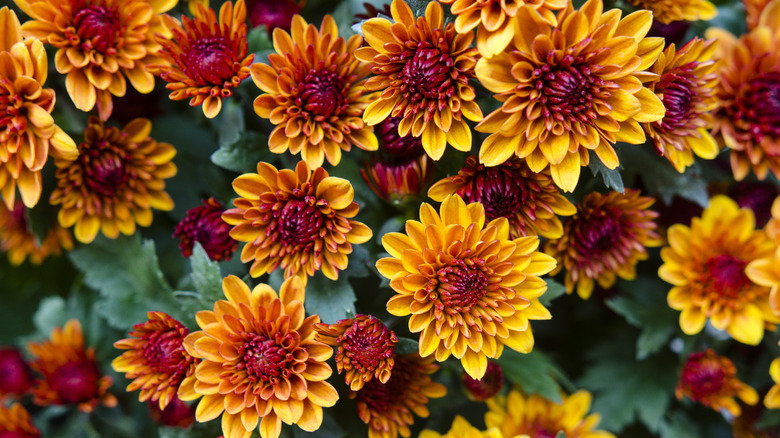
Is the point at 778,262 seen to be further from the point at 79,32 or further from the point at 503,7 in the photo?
the point at 79,32

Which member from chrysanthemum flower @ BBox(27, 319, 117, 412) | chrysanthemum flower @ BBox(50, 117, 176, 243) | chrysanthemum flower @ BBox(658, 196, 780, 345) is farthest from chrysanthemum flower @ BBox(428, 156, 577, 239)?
chrysanthemum flower @ BBox(27, 319, 117, 412)

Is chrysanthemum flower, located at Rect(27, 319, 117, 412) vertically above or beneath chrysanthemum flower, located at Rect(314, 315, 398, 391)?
beneath

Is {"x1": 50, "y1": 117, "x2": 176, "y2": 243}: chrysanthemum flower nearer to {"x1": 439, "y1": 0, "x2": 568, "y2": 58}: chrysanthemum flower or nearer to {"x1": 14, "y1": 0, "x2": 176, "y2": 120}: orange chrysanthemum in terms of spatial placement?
{"x1": 14, "y1": 0, "x2": 176, "y2": 120}: orange chrysanthemum

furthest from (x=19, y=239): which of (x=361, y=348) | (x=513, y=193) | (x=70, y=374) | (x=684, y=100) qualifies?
(x=684, y=100)

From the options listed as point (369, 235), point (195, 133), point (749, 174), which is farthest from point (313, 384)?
point (749, 174)

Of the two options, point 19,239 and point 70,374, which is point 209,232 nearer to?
point 70,374

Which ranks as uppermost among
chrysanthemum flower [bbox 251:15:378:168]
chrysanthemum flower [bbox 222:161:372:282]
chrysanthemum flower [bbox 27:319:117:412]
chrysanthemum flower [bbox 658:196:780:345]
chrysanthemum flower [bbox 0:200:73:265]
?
chrysanthemum flower [bbox 251:15:378:168]

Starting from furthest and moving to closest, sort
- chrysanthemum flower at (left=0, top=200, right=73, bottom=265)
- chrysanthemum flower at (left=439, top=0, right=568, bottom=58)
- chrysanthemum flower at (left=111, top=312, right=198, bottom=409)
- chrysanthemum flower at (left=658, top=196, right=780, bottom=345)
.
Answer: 1. chrysanthemum flower at (left=0, top=200, right=73, bottom=265)
2. chrysanthemum flower at (left=658, top=196, right=780, bottom=345)
3. chrysanthemum flower at (left=111, top=312, right=198, bottom=409)
4. chrysanthemum flower at (left=439, top=0, right=568, bottom=58)
